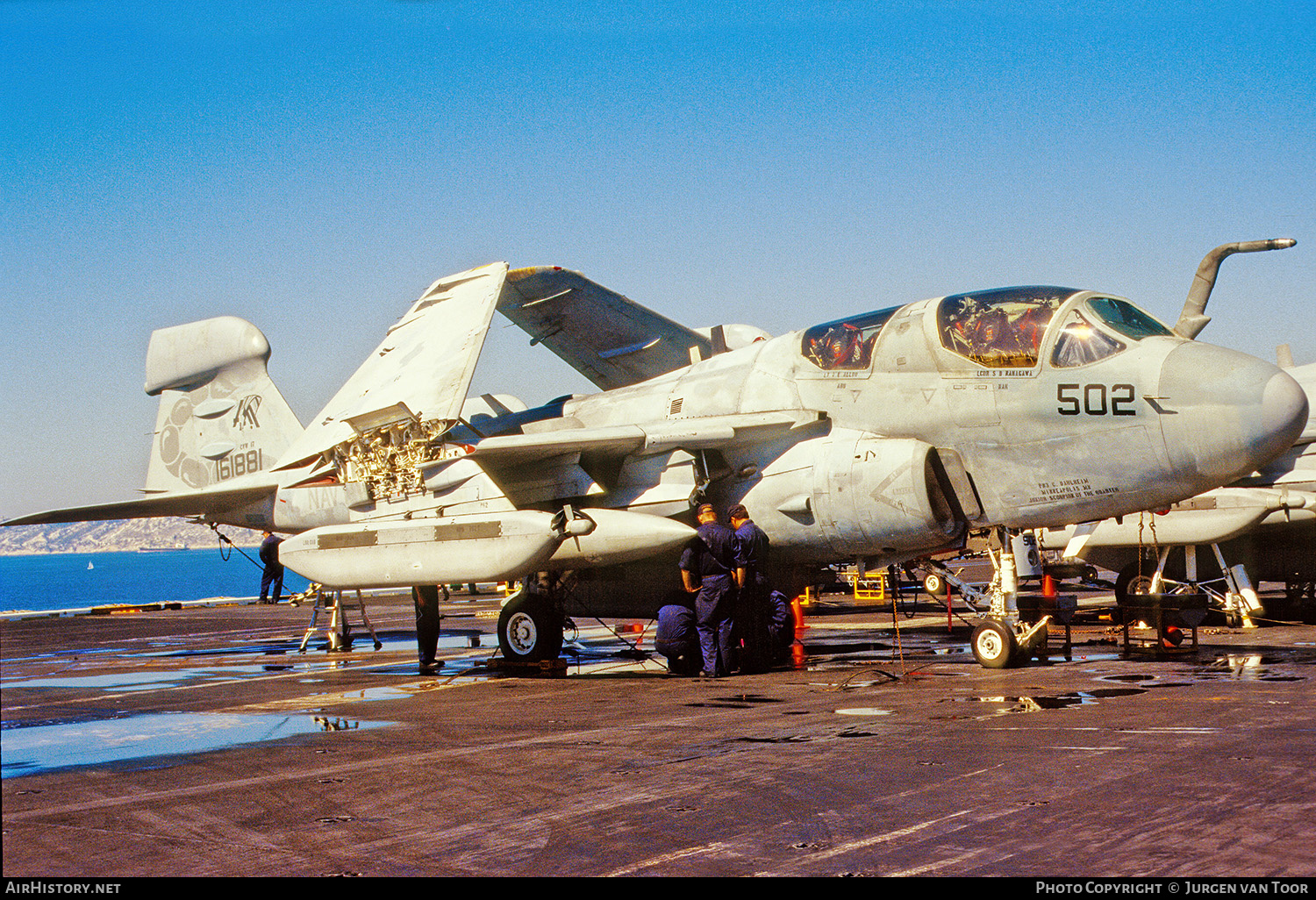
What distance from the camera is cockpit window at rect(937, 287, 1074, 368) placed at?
11.1 meters

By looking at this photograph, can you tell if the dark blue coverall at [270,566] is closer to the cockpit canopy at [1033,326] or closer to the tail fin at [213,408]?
the tail fin at [213,408]

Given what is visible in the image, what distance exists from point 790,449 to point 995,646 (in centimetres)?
283

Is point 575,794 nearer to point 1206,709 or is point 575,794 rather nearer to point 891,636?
point 1206,709

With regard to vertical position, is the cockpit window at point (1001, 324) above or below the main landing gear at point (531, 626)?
above

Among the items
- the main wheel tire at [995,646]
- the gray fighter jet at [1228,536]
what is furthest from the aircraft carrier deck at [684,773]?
the gray fighter jet at [1228,536]

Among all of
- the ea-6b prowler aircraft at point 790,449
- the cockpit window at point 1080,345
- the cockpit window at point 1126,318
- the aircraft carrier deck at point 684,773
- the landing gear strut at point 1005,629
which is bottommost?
the aircraft carrier deck at point 684,773

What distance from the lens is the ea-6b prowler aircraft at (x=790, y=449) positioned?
10.7m

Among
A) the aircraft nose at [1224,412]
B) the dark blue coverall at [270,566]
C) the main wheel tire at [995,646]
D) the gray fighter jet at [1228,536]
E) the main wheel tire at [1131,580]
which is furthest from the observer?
the dark blue coverall at [270,566]

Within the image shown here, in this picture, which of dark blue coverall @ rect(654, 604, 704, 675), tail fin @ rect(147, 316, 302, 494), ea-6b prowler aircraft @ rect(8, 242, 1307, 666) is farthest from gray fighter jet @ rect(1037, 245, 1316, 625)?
tail fin @ rect(147, 316, 302, 494)

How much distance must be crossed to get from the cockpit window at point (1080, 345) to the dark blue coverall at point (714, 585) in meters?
3.59

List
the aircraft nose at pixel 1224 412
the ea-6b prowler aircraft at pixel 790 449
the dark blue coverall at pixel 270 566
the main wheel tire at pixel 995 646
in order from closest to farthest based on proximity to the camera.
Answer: the aircraft nose at pixel 1224 412
the ea-6b prowler aircraft at pixel 790 449
the main wheel tire at pixel 995 646
the dark blue coverall at pixel 270 566

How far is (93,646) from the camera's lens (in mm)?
18047

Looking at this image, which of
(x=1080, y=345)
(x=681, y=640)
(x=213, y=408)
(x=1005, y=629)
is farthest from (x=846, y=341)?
(x=213, y=408)

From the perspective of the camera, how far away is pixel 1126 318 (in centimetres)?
1107
